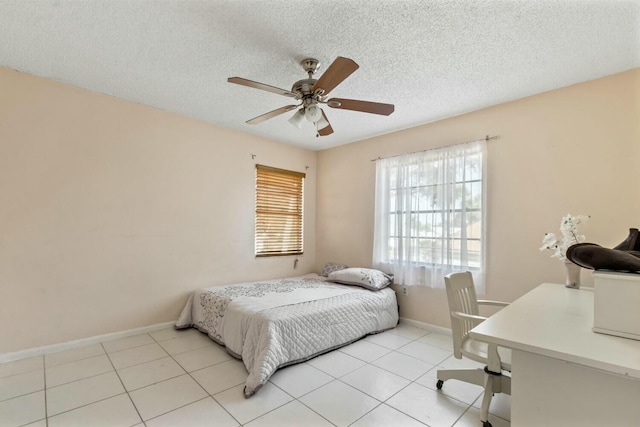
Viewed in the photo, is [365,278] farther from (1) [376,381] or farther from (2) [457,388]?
(2) [457,388]

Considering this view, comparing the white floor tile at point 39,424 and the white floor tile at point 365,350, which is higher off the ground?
the white floor tile at point 39,424

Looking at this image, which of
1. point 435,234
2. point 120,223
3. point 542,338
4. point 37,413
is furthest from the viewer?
point 435,234

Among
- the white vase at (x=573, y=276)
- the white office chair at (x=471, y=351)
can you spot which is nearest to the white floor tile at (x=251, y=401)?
the white office chair at (x=471, y=351)

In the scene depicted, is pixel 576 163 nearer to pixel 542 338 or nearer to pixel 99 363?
pixel 542 338

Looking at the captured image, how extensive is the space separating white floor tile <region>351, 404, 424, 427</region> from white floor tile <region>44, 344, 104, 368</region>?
97.2 inches

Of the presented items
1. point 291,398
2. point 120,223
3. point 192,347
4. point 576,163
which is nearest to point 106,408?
point 192,347

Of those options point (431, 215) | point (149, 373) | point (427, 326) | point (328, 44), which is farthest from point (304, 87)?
point (427, 326)

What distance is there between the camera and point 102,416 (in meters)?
1.83

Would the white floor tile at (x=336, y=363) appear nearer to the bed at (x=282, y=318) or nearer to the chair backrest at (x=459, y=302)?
the bed at (x=282, y=318)

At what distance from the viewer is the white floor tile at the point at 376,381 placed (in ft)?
7.04

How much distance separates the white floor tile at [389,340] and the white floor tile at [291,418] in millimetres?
1333

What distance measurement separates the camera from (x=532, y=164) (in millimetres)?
2799

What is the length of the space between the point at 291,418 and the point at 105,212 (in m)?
2.67

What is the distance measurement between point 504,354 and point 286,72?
2644 millimetres
